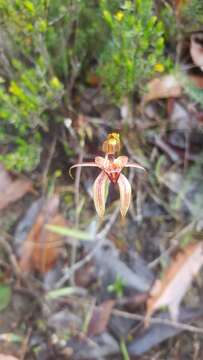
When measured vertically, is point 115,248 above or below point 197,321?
above

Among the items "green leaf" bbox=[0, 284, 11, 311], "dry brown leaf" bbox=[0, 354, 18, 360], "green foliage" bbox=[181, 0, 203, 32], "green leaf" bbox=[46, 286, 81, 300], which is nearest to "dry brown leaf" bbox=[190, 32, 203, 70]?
"green foliage" bbox=[181, 0, 203, 32]

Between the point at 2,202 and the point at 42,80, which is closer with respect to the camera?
the point at 42,80

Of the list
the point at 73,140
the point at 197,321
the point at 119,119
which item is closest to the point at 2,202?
the point at 73,140

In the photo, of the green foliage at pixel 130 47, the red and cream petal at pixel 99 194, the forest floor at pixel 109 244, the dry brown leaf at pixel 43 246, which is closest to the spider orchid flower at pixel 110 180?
the red and cream petal at pixel 99 194

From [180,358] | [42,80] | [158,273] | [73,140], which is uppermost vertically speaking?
[42,80]

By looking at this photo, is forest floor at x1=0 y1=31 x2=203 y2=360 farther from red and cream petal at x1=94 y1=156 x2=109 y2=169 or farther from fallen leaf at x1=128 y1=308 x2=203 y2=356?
red and cream petal at x1=94 y1=156 x2=109 y2=169

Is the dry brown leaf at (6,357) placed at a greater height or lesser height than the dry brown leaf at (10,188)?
lesser

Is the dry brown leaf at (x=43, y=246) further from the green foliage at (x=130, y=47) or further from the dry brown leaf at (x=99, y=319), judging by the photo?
the green foliage at (x=130, y=47)

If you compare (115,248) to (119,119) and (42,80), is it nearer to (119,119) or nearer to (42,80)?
(119,119)
